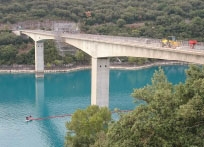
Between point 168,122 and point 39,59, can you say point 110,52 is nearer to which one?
point 168,122

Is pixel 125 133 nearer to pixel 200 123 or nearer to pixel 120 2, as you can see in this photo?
pixel 200 123

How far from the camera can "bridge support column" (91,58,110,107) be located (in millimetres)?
27078

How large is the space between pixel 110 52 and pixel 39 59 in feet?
77.2

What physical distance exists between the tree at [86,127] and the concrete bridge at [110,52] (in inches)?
210

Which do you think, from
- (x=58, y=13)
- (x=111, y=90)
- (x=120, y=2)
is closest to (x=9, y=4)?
(x=58, y=13)

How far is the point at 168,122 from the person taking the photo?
1104 cm

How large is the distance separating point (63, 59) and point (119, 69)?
8.76 metres

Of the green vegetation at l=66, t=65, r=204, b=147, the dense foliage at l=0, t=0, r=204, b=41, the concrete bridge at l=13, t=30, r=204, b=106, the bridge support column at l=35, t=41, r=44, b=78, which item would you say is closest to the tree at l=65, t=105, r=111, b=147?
the concrete bridge at l=13, t=30, r=204, b=106

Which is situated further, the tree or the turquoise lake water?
the turquoise lake water

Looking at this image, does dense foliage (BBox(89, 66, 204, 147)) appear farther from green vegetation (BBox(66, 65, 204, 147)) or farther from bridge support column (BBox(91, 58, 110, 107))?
bridge support column (BBox(91, 58, 110, 107))

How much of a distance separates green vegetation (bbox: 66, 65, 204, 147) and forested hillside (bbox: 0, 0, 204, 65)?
46484 millimetres

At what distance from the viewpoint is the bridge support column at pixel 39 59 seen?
47.0 m

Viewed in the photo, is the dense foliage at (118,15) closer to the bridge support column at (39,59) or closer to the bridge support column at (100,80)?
the bridge support column at (39,59)

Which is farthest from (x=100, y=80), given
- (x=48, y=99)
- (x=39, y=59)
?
(x=39, y=59)
